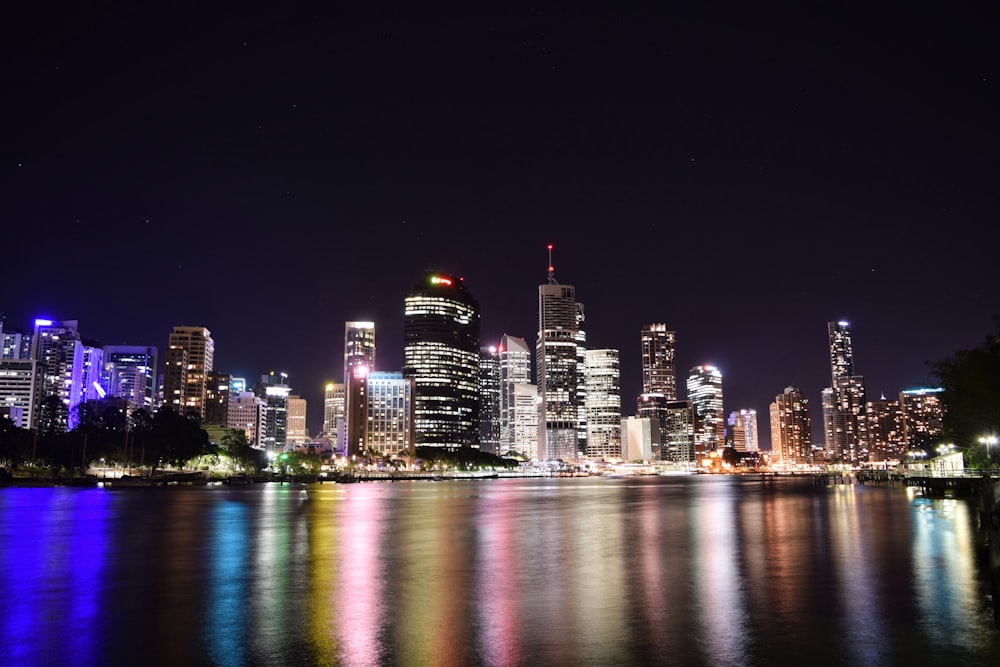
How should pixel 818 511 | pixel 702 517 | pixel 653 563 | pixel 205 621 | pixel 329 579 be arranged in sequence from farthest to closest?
pixel 818 511
pixel 702 517
pixel 653 563
pixel 329 579
pixel 205 621

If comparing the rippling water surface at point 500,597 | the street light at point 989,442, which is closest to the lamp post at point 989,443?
the street light at point 989,442

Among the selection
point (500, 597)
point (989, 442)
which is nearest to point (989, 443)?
point (989, 442)

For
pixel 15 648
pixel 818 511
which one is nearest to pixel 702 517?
pixel 818 511

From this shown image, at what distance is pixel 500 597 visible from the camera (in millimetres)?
24250

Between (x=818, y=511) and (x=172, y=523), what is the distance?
50.8 metres

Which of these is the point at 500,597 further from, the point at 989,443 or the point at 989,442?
the point at 989,443

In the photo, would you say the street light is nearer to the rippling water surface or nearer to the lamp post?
the lamp post

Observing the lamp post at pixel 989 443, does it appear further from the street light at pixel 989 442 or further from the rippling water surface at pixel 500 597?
the rippling water surface at pixel 500 597

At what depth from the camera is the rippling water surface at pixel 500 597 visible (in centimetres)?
1719

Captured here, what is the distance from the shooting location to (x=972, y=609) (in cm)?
2138

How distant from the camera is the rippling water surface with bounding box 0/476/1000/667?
677 inches

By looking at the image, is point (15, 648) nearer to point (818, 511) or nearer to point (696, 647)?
point (696, 647)

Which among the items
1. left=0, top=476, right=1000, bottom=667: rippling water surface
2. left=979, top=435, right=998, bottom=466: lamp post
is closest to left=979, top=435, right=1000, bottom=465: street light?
left=979, top=435, right=998, bottom=466: lamp post

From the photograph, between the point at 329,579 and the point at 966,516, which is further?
the point at 966,516
